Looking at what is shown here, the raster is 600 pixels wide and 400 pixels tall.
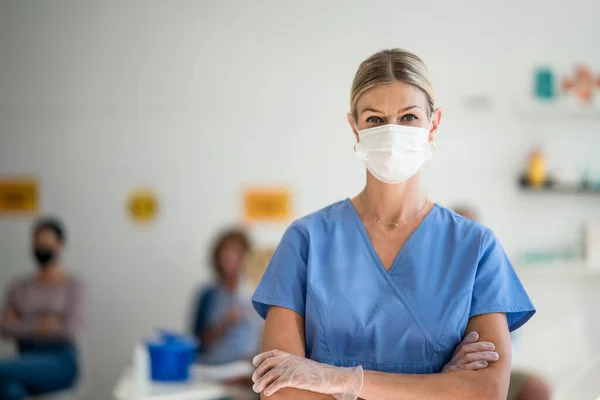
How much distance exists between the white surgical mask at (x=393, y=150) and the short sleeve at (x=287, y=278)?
223mm

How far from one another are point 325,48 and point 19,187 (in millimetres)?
2191

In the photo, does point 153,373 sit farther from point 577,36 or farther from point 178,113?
point 577,36

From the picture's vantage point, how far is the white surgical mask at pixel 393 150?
157cm

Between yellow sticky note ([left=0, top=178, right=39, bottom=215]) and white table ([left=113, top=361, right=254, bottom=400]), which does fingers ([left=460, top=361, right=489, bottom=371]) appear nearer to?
white table ([left=113, top=361, right=254, bottom=400])

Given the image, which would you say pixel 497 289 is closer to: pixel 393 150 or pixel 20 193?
pixel 393 150

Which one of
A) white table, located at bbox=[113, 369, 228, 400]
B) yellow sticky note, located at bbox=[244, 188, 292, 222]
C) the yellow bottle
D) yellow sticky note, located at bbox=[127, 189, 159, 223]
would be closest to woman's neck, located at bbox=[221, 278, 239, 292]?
yellow sticky note, located at bbox=[244, 188, 292, 222]

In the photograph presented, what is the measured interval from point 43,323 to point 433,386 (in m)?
3.18

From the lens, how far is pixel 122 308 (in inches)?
181

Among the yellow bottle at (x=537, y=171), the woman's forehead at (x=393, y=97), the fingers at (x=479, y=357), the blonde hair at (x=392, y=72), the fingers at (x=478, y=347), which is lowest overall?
the fingers at (x=479, y=357)

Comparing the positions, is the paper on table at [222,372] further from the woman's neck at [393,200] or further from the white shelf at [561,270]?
the white shelf at [561,270]

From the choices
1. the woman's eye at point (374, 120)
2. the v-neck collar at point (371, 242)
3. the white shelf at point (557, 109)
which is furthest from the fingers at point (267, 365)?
the white shelf at point (557, 109)

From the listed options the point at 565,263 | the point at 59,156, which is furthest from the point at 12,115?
the point at 565,263

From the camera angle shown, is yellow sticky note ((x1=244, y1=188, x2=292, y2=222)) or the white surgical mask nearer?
the white surgical mask

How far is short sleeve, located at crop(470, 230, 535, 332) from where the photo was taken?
1.51 m
